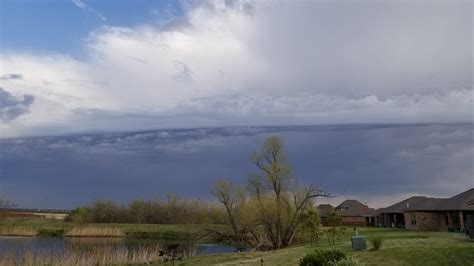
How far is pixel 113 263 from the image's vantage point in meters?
25.1

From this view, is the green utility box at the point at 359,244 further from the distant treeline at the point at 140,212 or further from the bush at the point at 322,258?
the distant treeline at the point at 140,212

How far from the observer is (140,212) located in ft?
267

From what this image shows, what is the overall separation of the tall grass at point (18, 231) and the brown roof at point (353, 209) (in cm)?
4874

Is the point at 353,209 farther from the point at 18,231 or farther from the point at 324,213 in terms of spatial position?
the point at 18,231

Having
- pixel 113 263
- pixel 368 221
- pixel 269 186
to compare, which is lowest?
pixel 368 221

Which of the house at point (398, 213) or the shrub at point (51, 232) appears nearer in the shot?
the shrub at point (51, 232)

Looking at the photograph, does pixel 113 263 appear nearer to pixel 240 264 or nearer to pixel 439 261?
pixel 240 264

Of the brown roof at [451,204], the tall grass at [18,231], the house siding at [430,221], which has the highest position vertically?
the brown roof at [451,204]

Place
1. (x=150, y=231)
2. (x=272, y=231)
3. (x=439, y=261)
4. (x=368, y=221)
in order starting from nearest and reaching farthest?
(x=439, y=261)
(x=272, y=231)
(x=150, y=231)
(x=368, y=221)

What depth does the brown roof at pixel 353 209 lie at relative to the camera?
8138cm

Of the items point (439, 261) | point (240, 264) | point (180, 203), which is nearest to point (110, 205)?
point (180, 203)

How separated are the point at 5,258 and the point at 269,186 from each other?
26684 mm

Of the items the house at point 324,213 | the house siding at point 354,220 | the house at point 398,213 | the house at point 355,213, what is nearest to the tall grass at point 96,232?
the house at point 324,213

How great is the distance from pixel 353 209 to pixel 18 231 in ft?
182
